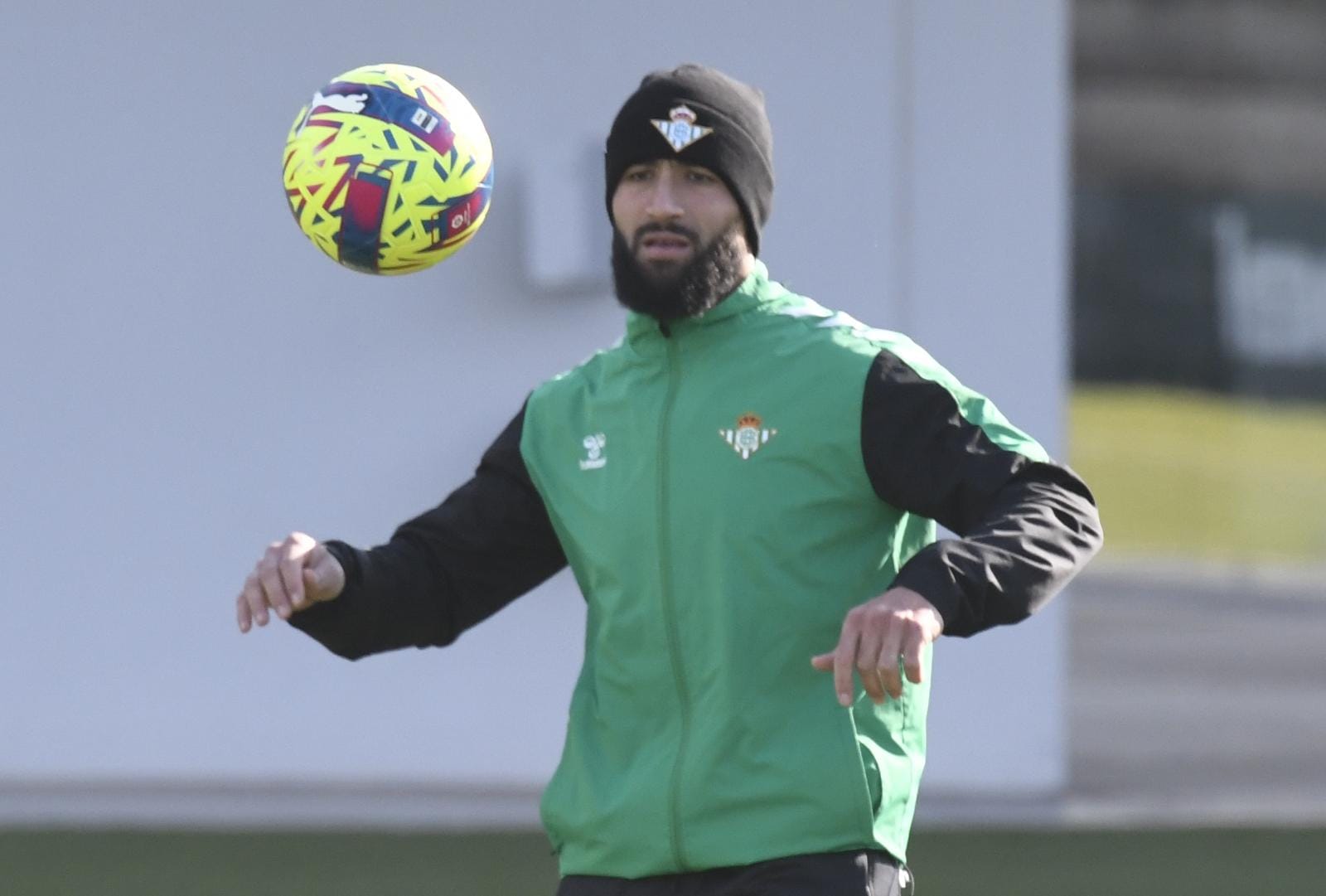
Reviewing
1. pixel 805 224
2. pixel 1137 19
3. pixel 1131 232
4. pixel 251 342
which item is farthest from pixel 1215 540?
pixel 251 342

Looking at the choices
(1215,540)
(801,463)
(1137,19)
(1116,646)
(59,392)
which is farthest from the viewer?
(1137,19)

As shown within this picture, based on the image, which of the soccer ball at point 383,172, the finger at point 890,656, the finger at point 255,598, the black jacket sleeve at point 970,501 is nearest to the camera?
the finger at point 890,656

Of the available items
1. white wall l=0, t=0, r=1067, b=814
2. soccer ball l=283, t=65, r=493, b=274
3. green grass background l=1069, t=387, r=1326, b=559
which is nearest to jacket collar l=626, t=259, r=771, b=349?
soccer ball l=283, t=65, r=493, b=274

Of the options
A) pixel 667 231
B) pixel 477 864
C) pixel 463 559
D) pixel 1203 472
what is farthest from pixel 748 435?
pixel 1203 472

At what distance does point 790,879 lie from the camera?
388 cm

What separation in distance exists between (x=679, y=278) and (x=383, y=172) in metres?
0.68

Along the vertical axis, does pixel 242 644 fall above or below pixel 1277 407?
above

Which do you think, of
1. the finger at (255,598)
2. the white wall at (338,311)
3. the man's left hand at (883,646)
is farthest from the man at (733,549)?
the white wall at (338,311)

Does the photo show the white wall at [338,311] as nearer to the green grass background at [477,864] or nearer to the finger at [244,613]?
the green grass background at [477,864]

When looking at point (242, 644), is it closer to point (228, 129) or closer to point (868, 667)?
point (228, 129)

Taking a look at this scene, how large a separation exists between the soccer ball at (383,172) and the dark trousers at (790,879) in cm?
133

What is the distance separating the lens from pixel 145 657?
9445 mm

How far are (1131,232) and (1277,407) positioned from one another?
75.2 inches

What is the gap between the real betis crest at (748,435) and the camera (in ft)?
13.2
